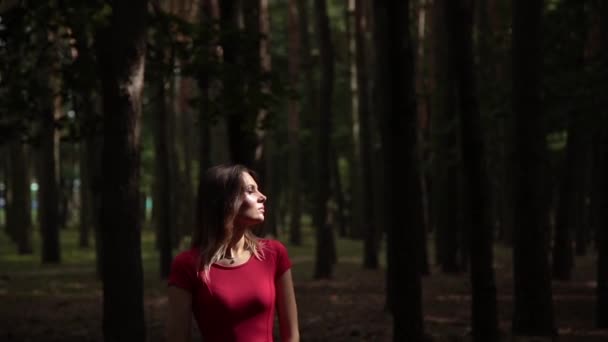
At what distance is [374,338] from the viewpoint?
13414 millimetres

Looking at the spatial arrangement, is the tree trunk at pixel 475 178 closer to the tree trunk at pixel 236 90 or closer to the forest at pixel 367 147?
the forest at pixel 367 147

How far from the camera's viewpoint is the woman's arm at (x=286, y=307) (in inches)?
144

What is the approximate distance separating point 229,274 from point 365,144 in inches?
997

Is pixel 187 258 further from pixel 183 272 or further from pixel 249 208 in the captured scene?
pixel 249 208

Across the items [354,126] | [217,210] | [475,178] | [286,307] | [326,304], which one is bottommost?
[326,304]

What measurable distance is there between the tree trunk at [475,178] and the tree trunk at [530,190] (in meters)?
1.65

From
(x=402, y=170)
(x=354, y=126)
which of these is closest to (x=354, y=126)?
(x=354, y=126)

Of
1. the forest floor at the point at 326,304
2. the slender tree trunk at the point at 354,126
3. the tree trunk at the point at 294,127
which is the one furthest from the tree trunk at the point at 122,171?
the tree trunk at the point at 294,127

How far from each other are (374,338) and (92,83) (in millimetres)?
5295

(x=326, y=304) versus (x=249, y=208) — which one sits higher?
(x=249, y=208)

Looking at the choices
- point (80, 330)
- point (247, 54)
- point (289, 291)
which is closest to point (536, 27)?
point (247, 54)

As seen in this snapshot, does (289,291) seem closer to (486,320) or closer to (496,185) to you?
(486,320)

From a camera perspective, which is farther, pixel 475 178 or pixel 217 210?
pixel 475 178

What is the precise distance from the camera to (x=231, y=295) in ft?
11.7
